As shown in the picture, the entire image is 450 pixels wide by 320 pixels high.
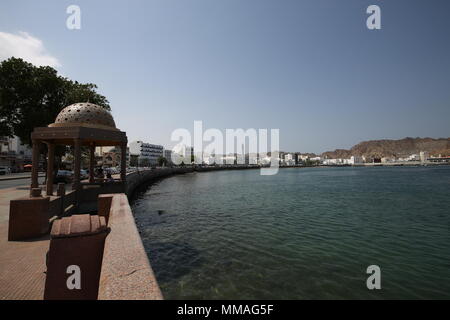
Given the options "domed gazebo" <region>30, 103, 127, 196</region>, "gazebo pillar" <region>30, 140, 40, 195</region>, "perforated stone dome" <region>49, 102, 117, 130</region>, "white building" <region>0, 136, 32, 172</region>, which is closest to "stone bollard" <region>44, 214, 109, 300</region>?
"domed gazebo" <region>30, 103, 127, 196</region>

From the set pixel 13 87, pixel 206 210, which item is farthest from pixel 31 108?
pixel 206 210

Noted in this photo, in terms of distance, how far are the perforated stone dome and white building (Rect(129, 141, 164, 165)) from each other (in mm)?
144500

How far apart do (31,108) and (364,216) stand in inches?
1281

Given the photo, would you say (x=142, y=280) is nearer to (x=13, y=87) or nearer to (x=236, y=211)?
(x=236, y=211)

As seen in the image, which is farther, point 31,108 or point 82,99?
point 82,99

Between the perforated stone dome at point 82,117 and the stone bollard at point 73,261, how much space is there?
42.7ft

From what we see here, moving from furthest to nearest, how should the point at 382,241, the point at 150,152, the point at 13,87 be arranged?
the point at 150,152, the point at 13,87, the point at 382,241

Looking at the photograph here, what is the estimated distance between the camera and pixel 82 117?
1575cm

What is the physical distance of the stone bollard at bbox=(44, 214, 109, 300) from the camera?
4465mm

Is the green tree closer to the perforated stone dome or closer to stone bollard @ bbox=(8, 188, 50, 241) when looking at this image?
the perforated stone dome

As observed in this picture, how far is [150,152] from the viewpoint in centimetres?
18012

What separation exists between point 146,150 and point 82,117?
16579 centimetres

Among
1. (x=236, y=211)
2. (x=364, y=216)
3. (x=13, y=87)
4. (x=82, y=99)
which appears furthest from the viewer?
(x=82, y=99)

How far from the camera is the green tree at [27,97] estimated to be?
24062mm
